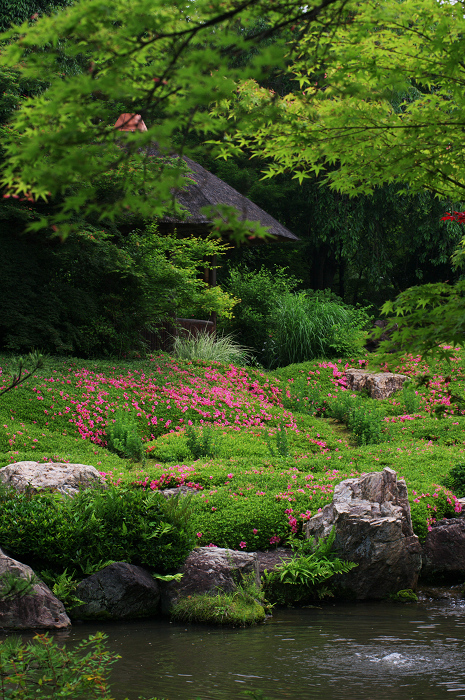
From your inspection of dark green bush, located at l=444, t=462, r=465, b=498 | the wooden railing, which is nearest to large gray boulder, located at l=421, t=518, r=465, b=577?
dark green bush, located at l=444, t=462, r=465, b=498

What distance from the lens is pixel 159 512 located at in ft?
19.8

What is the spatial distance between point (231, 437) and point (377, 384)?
4.95 meters

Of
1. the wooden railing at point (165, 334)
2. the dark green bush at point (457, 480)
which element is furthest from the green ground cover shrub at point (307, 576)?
Answer: the wooden railing at point (165, 334)

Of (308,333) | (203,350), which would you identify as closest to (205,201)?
(203,350)

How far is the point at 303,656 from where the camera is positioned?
15.6 ft

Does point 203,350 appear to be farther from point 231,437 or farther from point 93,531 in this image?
point 93,531

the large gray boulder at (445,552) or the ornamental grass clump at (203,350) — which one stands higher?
the ornamental grass clump at (203,350)

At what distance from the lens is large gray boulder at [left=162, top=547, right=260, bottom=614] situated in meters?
5.73

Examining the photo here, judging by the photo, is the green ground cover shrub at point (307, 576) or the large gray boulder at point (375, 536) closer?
the green ground cover shrub at point (307, 576)

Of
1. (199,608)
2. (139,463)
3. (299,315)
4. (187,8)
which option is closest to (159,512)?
(199,608)

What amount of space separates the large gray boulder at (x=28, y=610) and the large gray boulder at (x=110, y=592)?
0.23 meters

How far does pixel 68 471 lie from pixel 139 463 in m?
2.44

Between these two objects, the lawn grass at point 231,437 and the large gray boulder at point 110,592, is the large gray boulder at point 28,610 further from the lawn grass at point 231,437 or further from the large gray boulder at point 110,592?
the lawn grass at point 231,437

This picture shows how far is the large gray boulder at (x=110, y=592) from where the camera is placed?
5.55 m
